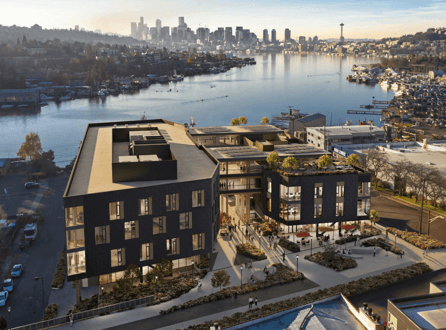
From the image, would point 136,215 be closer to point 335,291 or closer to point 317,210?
point 335,291

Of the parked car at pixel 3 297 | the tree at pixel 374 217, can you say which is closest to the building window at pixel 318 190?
the tree at pixel 374 217

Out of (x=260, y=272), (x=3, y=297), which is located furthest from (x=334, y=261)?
(x=3, y=297)

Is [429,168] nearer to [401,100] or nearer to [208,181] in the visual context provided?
[208,181]

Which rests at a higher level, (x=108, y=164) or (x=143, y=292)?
(x=108, y=164)

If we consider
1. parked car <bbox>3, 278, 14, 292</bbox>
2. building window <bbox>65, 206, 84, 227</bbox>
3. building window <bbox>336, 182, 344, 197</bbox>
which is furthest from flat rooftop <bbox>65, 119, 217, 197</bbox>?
building window <bbox>336, 182, 344, 197</bbox>

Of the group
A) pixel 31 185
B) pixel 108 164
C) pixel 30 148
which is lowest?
pixel 31 185

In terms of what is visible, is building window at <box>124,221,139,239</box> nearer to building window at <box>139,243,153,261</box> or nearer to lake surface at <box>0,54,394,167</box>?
building window at <box>139,243,153,261</box>

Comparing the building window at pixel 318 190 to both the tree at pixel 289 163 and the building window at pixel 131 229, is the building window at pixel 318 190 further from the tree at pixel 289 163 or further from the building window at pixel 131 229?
the building window at pixel 131 229
